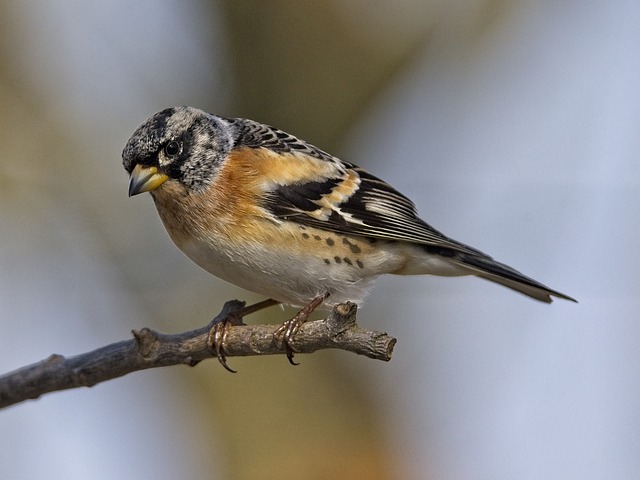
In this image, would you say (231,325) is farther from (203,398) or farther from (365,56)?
(365,56)

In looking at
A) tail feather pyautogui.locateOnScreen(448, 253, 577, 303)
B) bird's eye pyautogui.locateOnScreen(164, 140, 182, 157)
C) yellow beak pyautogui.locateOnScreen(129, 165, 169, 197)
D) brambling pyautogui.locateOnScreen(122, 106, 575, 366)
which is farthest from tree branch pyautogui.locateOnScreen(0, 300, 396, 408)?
tail feather pyautogui.locateOnScreen(448, 253, 577, 303)

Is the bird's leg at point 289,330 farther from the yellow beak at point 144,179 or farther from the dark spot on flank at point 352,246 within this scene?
the yellow beak at point 144,179

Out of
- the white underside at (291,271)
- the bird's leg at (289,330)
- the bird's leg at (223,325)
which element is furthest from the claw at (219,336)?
the bird's leg at (289,330)

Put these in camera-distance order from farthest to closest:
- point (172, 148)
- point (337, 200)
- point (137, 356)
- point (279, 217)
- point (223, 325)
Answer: point (337, 200) → point (172, 148) → point (279, 217) → point (223, 325) → point (137, 356)

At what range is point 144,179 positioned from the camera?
4703mm

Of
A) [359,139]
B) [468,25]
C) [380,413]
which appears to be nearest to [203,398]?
[380,413]

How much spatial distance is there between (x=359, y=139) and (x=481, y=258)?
2085mm

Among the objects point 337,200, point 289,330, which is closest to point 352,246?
point 337,200

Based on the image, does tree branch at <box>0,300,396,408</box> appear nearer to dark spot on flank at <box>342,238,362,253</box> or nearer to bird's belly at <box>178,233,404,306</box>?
bird's belly at <box>178,233,404,306</box>

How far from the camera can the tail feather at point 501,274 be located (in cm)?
508

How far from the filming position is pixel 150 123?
15.9 feet

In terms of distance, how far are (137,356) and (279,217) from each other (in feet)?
3.61

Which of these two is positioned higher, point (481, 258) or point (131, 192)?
point (481, 258)

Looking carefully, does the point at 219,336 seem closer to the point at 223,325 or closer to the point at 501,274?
the point at 223,325
